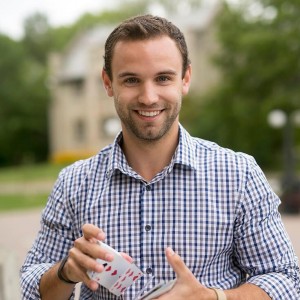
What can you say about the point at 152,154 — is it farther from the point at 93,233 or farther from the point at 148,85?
the point at 93,233

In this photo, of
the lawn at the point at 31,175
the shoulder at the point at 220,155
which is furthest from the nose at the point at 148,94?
the lawn at the point at 31,175

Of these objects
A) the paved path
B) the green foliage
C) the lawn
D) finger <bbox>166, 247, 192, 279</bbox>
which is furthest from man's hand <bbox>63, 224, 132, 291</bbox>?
the lawn

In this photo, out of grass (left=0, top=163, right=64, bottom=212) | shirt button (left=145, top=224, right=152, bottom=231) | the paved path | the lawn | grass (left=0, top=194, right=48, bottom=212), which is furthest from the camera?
the lawn

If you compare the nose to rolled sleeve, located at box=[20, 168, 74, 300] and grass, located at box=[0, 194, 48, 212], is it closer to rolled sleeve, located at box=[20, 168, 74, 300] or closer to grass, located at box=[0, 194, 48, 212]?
rolled sleeve, located at box=[20, 168, 74, 300]

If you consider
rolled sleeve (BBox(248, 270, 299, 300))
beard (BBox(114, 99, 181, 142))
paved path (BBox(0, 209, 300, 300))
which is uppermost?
beard (BBox(114, 99, 181, 142))

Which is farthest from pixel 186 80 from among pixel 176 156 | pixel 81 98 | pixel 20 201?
pixel 81 98

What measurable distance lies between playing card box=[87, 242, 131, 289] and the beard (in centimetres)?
44

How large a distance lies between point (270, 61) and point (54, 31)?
34.1m

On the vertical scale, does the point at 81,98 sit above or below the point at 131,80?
above

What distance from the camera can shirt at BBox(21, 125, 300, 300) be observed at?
6.57ft

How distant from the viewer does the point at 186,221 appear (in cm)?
206

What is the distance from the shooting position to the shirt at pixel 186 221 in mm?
2002

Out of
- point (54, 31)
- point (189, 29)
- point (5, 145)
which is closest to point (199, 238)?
point (189, 29)

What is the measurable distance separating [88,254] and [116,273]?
11 centimetres
